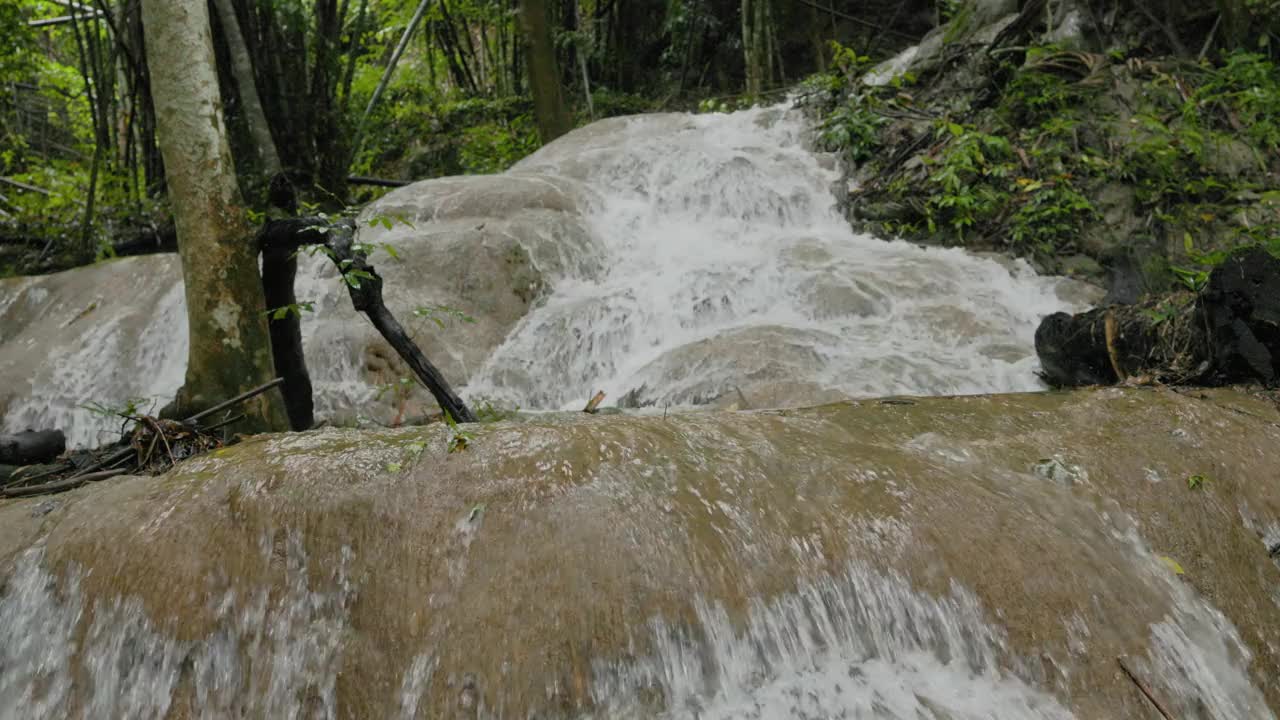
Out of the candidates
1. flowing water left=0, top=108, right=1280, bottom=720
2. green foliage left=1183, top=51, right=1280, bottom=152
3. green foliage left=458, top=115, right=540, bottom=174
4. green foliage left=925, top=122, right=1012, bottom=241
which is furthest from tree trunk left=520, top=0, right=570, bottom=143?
flowing water left=0, top=108, right=1280, bottom=720

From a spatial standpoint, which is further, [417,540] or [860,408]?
[860,408]

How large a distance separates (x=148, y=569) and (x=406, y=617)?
67cm

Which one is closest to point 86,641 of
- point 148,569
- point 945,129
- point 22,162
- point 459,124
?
point 148,569

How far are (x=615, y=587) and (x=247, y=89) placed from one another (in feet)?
19.6

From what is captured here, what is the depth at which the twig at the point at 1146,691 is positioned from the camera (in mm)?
1849

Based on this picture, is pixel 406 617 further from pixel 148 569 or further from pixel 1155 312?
pixel 1155 312

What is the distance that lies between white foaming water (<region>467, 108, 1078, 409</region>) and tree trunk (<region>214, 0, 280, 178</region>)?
250 cm

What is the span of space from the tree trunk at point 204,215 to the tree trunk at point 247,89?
274 cm

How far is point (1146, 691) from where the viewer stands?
6.31 ft

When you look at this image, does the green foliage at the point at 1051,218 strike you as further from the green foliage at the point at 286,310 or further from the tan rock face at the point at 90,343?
the tan rock face at the point at 90,343

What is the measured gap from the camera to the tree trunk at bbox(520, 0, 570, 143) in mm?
9945

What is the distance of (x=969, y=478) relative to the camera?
8.07 ft

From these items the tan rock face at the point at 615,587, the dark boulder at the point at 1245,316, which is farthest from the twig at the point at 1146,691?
the dark boulder at the point at 1245,316

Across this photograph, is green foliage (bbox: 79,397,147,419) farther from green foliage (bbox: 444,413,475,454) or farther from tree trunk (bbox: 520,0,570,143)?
tree trunk (bbox: 520,0,570,143)
